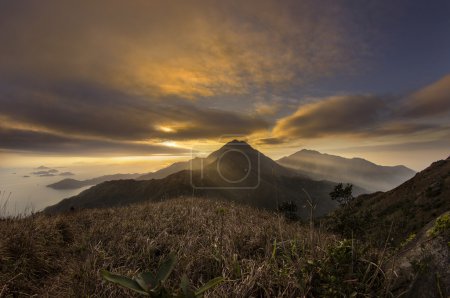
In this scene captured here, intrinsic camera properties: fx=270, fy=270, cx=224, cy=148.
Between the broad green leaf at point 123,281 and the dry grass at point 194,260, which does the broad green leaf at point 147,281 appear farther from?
the dry grass at point 194,260

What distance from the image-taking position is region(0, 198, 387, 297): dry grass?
3330 mm

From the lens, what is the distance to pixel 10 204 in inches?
355

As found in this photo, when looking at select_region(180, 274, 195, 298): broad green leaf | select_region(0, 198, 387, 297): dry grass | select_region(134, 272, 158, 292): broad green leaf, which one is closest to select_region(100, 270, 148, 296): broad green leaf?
select_region(134, 272, 158, 292): broad green leaf

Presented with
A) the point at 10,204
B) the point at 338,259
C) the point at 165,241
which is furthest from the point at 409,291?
the point at 10,204

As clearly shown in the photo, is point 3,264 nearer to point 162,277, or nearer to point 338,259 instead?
point 162,277

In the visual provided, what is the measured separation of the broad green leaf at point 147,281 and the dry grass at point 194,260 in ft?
5.30

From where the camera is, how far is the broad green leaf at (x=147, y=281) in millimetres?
1557

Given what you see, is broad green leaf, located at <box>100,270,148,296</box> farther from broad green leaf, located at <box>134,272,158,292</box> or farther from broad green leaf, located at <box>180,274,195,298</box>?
broad green leaf, located at <box>180,274,195,298</box>

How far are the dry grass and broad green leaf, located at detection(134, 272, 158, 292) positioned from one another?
1.62 m

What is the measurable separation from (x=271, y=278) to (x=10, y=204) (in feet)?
31.3

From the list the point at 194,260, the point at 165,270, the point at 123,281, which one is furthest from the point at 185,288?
the point at 194,260

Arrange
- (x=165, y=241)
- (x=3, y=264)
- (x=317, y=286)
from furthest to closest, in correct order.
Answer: (x=165, y=241), (x=3, y=264), (x=317, y=286)

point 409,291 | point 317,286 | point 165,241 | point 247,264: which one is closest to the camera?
point 409,291

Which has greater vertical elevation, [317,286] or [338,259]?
[338,259]
